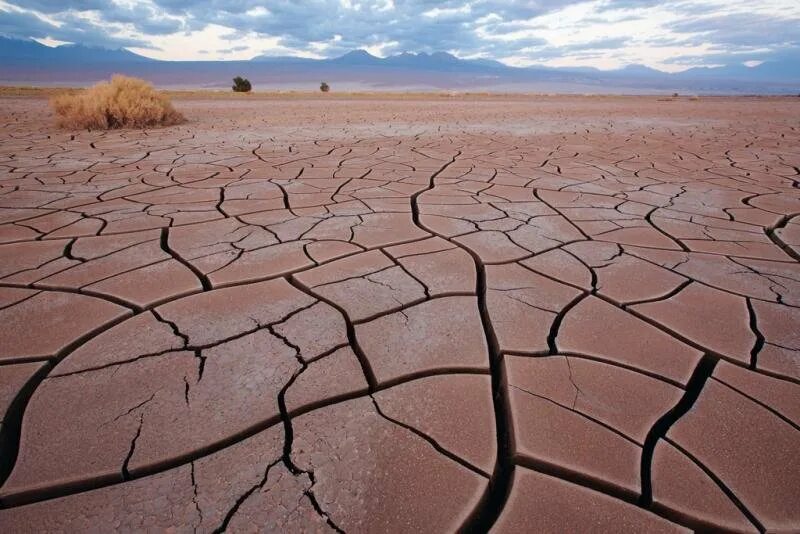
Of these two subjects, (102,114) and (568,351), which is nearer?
(568,351)

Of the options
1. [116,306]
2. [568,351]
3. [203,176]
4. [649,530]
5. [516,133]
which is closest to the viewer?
[649,530]

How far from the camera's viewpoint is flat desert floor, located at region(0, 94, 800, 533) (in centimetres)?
87

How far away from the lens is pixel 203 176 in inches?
142

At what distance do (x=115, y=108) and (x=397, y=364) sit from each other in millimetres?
7740

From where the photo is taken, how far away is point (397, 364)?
1.26m

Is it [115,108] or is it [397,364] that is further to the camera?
Answer: [115,108]

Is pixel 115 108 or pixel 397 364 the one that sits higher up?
pixel 115 108

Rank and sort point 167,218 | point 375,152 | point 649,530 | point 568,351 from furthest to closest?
point 375,152
point 167,218
point 568,351
point 649,530

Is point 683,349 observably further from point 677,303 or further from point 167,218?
point 167,218

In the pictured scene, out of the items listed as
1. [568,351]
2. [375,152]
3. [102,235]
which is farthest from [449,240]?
[375,152]

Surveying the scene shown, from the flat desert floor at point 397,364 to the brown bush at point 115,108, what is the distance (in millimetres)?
4615

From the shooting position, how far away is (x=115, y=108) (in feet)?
22.3

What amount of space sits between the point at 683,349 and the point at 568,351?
0.38 metres

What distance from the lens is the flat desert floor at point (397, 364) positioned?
87 centimetres
